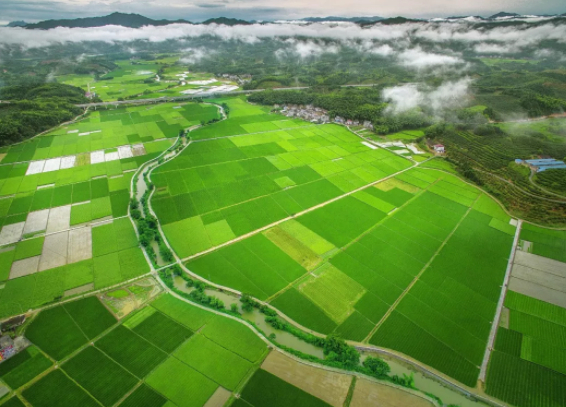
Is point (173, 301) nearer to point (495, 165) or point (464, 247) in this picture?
point (464, 247)

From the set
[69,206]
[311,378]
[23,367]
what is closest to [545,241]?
[311,378]

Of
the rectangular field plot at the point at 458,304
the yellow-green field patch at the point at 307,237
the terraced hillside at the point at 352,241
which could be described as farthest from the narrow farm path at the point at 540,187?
the yellow-green field patch at the point at 307,237

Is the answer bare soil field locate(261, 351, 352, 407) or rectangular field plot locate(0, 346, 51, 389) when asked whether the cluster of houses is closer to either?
bare soil field locate(261, 351, 352, 407)

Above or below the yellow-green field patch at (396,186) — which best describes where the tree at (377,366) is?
above

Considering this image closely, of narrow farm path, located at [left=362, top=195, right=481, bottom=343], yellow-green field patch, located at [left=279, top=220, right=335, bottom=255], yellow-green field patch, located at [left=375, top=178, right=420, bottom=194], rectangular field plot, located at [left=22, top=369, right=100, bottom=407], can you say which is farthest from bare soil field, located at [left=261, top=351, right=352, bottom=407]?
yellow-green field patch, located at [left=375, top=178, right=420, bottom=194]

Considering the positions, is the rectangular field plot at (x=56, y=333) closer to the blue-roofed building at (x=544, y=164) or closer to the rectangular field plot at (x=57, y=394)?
the rectangular field plot at (x=57, y=394)

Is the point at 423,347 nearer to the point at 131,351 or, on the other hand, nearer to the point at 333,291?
the point at 333,291

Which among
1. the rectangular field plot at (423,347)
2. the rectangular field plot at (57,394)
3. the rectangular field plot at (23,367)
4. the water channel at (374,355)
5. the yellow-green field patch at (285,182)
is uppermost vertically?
the rectangular field plot at (23,367)

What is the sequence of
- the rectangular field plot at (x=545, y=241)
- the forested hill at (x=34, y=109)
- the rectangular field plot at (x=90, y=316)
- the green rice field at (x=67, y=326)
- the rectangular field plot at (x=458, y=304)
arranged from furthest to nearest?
the forested hill at (x=34, y=109)
the rectangular field plot at (x=545, y=241)
the rectangular field plot at (x=90, y=316)
the rectangular field plot at (x=458, y=304)
the green rice field at (x=67, y=326)
